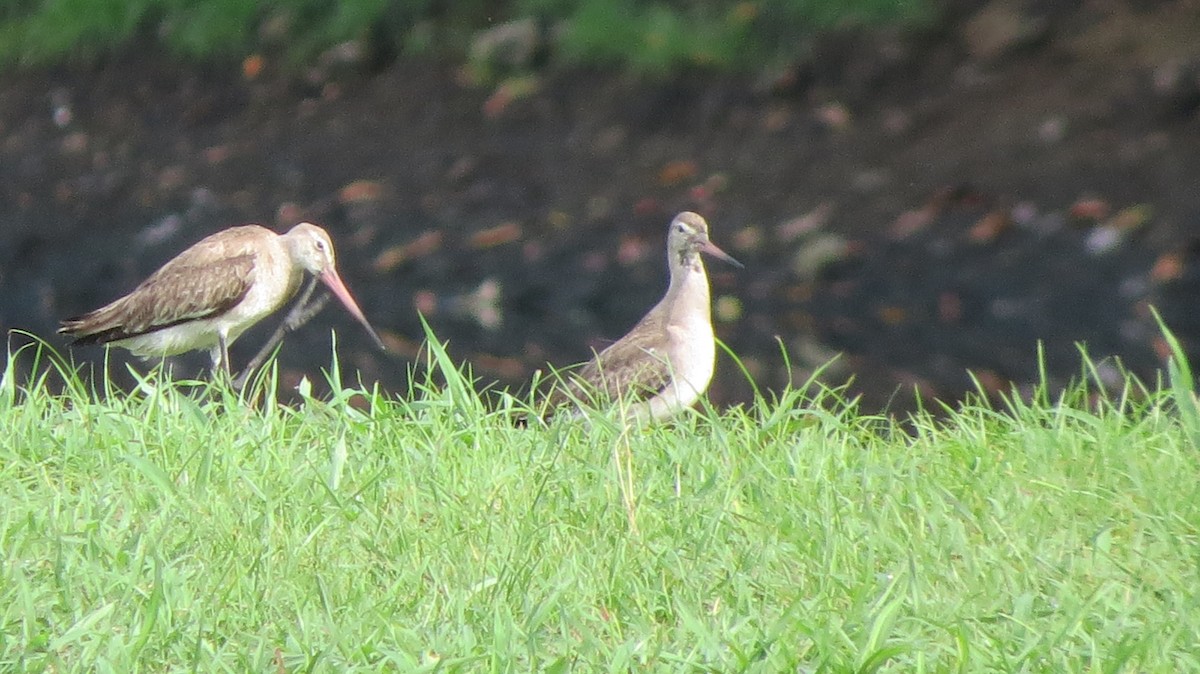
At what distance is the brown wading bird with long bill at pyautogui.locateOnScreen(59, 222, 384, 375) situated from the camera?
7445 mm

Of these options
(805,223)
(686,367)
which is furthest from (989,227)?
(686,367)

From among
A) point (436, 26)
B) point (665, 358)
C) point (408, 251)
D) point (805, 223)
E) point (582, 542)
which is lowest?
point (408, 251)

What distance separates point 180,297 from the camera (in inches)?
293

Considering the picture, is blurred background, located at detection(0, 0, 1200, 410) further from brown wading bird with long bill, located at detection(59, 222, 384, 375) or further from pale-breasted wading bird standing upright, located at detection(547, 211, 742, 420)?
pale-breasted wading bird standing upright, located at detection(547, 211, 742, 420)

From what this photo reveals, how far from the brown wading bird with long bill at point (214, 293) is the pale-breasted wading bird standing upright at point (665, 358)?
1243 millimetres

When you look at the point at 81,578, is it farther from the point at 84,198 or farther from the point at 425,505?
the point at 84,198

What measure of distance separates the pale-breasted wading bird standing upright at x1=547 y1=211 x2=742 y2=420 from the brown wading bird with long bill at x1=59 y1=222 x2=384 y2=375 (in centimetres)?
124

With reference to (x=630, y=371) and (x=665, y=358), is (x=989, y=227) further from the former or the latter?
(x=665, y=358)

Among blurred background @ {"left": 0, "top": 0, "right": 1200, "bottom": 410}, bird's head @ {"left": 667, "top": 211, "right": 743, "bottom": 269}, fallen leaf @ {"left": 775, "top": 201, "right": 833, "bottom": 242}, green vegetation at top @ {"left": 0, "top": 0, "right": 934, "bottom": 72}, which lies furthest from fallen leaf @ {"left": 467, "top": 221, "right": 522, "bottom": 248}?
bird's head @ {"left": 667, "top": 211, "right": 743, "bottom": 269}

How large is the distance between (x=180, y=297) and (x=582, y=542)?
342cm

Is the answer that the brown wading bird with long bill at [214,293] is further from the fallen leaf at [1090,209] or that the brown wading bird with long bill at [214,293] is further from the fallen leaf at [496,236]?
the fallen leaf at [1090,209]

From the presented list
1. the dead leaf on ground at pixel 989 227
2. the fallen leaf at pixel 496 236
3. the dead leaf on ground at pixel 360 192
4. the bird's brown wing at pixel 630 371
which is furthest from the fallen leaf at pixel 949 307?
the dead leaf on ground at pixel 360 192

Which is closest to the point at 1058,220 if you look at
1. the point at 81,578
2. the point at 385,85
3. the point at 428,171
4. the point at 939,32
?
the point at 939,32

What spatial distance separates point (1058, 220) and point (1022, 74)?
1.84m
